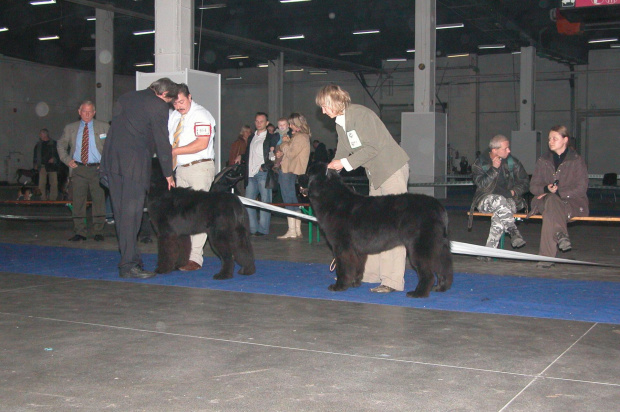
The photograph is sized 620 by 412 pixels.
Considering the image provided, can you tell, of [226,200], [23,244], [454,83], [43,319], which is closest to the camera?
[43,319]

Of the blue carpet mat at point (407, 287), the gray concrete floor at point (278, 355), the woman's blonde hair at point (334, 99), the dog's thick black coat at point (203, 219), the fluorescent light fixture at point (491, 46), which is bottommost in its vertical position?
the gray concrete floor at point (278, 355)

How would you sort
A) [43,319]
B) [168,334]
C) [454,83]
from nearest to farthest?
[168,334] < [43,319] < [454,83]

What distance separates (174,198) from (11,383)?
3.02 m

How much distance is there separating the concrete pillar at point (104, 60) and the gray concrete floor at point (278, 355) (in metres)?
14.8

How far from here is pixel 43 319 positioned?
14.9 feet

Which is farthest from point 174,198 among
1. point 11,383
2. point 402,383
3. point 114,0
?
point 114,0

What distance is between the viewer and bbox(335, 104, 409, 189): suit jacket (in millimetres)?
5500

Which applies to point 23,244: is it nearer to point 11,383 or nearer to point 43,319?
point 43,319

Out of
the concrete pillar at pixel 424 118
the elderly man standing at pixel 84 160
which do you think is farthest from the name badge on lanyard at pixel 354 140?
the concrete pillar at pixel 424 118

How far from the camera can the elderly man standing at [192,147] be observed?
20.8 feet

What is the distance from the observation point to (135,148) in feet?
19.6

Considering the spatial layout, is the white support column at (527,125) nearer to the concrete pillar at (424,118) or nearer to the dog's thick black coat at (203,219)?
the concrete pillar at (424,118)

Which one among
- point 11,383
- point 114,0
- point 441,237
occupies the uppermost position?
point 114,0

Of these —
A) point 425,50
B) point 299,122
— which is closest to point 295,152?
point 299,122
